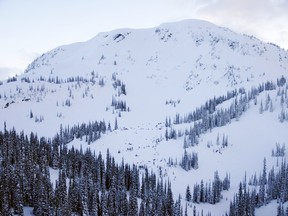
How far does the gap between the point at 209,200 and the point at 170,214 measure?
107 ft

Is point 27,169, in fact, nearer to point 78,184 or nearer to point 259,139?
point 78,184

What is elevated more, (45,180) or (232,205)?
(45,180)

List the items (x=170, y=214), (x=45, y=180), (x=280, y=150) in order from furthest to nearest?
(x=280, y=150)
(x=170, y=214)
(x=45, y=180)

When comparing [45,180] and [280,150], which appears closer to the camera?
[45,180]

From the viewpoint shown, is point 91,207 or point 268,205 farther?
point 268,205

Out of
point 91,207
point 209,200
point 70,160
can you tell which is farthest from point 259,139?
point 91,207

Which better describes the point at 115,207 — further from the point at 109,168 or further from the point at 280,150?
the point at 280,150

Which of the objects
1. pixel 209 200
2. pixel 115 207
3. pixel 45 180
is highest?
pixel 45 180

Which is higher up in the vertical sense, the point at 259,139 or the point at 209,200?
the point at 259,139

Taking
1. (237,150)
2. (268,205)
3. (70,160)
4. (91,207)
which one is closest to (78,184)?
(91,207)

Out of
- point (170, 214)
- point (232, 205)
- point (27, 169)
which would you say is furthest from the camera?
point (232, 205)

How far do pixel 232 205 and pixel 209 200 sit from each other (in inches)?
603

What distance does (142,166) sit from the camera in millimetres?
179625

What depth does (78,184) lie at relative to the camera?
11506 cm
